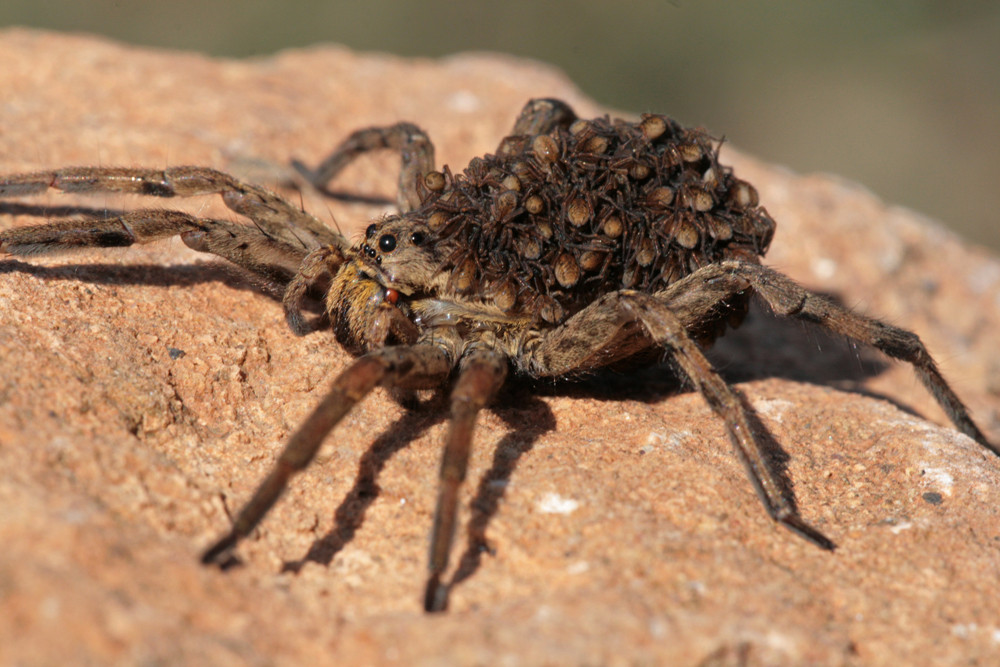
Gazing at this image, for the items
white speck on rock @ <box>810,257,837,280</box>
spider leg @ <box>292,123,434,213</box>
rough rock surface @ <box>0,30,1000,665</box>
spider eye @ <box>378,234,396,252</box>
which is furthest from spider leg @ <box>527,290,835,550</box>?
white speck on rock @ <box>810,257,837,280</box>

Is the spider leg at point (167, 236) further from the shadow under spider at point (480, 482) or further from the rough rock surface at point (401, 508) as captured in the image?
the shadow under spider at point (480, 482)

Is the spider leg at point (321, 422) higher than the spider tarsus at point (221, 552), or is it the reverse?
the spider leg at point (321, 422)

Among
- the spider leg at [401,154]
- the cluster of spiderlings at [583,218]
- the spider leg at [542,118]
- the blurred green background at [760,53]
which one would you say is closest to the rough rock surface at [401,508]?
the cluster of spiderlings at [583,218]

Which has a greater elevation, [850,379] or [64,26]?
[64,26]

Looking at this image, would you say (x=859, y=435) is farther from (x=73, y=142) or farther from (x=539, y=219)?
(x=73, y=142)

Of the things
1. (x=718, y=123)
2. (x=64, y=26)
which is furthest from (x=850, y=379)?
(x=64, y=26)

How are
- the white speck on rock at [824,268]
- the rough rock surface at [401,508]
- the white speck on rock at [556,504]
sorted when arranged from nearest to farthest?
the rough rock surface at [401,508] < the white speck on rock at [556,504] < the white speck on rock at [824,268]

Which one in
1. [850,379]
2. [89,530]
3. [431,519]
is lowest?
[850,379]
